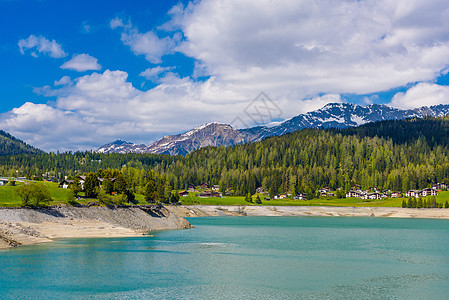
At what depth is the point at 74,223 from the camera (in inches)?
3487

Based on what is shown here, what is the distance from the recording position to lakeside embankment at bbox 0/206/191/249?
71438 millimetres

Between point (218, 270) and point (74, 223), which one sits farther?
point (74, 223)

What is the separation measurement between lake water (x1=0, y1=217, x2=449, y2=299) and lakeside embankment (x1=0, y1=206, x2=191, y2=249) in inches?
233

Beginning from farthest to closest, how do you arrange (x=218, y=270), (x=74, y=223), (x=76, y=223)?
(x=76, y=223) < (x=74, y=223) < (x=218, y=270)

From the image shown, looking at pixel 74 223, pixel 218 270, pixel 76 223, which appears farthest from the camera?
pixel 76 223

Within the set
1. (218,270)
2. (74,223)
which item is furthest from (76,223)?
(218,270)

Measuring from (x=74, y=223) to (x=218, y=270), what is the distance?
156 feet

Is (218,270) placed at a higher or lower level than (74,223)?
lower

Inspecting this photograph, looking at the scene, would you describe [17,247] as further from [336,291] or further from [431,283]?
[431,283]

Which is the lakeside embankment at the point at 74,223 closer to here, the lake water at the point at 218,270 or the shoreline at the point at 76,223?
the shoreline at the point at 76,223

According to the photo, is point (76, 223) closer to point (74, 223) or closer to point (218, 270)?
point (74, 223)

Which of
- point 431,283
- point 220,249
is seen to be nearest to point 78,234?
point 220,249

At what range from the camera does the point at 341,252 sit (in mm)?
72875

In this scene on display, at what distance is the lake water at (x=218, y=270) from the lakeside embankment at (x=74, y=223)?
592cm
